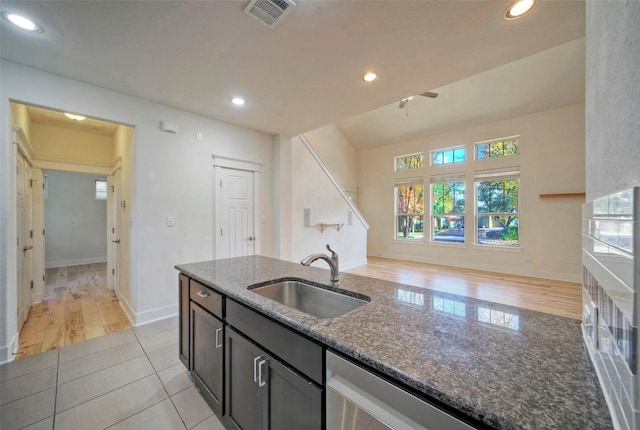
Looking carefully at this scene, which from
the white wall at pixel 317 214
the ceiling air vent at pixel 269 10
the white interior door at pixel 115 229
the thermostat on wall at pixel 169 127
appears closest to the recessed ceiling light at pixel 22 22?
the thermostat on wall at pixel 169 127

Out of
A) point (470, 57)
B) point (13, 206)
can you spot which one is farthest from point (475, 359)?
point (13, 206)

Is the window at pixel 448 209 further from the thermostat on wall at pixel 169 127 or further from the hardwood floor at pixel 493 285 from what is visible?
the thermostat on wall at pixel 169 127

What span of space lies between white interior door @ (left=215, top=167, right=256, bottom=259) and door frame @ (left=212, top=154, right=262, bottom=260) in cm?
1

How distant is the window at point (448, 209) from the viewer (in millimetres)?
6062

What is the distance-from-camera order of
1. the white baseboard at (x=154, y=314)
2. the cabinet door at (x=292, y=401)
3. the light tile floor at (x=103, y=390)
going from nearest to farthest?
the cabinet door at (x=292, y=401) → the light tile floor at (x=103, y=390) → the white baseboard at (x=154, y=314)

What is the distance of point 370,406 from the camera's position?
0.76 meters

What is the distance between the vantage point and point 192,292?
186cm

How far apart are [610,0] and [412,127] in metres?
6.21

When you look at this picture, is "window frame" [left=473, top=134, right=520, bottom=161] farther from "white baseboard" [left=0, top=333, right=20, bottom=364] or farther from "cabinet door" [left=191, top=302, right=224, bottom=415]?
"white baseboard" [left=0, top=333, right=20, bottom=364]

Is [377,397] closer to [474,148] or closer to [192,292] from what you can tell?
[192,292]

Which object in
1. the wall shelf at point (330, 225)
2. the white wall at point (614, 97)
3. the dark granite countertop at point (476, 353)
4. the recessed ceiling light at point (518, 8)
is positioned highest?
the recessed ceiling light at point (518, 8)

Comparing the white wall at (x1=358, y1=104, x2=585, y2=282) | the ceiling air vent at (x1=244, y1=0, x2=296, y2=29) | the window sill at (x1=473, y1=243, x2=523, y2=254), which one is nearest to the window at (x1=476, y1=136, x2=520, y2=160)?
the white wall at (x1=358, y1=104, x2=585, y2=282)

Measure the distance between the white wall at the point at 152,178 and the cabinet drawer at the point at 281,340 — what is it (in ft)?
7.59

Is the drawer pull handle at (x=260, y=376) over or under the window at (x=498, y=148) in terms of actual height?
under
